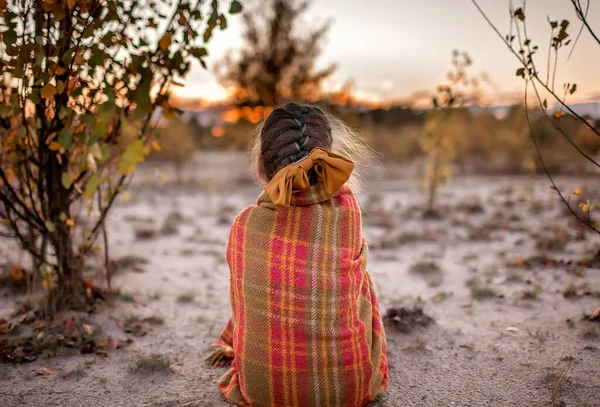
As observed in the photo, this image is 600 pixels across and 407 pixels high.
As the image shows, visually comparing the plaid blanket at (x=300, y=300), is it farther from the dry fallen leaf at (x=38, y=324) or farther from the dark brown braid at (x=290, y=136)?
the dry fallen leaf at (x=38, y=324)

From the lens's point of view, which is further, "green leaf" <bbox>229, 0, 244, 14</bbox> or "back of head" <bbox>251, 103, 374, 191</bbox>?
"green leaf" <bbox>229, 0, 244, 14</bbox>

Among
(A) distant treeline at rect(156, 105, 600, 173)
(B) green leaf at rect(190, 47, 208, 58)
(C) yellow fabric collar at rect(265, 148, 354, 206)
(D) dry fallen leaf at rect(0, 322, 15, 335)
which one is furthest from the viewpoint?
(A) distant treeline at rect(156, 105, 600, 173)

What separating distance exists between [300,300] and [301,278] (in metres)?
0.09

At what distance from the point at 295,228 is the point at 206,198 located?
805 cm

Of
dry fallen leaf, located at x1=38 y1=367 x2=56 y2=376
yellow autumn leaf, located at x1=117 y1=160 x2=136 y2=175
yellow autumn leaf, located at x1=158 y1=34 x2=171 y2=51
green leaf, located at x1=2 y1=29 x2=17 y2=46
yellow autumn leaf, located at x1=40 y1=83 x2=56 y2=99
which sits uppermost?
yellow autumn leaf, located at x1=158 y1=34 x2=171 y2=51

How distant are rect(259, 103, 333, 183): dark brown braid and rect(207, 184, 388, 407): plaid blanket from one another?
0.53 ft

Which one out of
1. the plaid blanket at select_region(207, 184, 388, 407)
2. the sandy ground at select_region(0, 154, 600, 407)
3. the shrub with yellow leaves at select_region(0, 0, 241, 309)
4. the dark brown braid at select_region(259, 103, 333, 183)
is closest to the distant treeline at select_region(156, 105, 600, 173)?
the sandy ground at select_region(0, 154, 600, 407)

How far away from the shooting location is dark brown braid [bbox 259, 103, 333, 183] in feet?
6.55

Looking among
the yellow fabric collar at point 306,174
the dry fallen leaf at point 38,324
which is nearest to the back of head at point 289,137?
the yellow fabric collar at point 306,174

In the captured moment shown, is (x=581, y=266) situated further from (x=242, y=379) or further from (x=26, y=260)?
(x=26, y=260)

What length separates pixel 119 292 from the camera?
3688 millimetres

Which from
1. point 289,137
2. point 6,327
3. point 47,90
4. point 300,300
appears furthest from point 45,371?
point 289,137

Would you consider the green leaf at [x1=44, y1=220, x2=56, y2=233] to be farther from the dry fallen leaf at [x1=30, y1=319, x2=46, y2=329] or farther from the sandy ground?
the sandy ground

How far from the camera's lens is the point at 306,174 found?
187 cm
